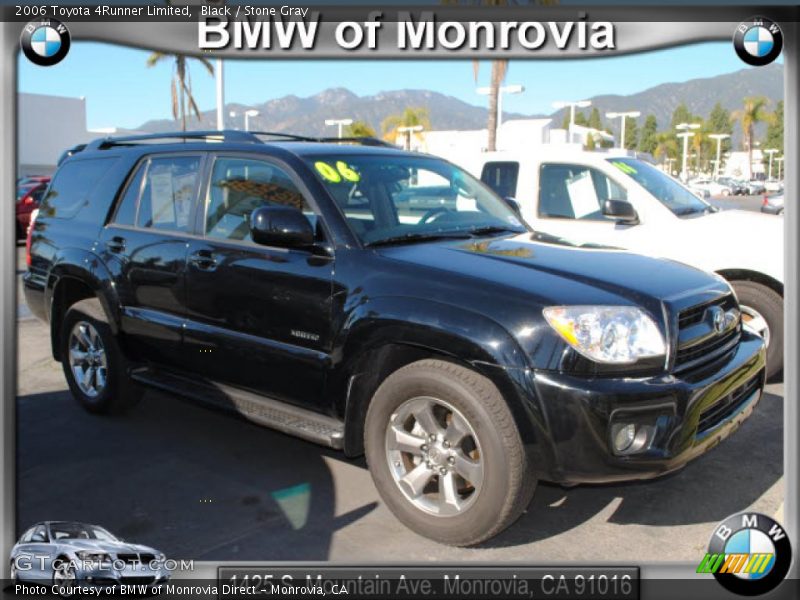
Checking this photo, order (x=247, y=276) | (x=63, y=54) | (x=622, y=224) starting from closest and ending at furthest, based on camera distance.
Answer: (x=63, y=54) → (x=247, y=276) → (x=622, y=224)

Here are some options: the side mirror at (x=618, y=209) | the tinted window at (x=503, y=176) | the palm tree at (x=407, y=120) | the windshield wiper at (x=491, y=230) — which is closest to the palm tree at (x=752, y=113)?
the palm tree at (x=407, y=120)

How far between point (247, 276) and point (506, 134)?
2167 inches

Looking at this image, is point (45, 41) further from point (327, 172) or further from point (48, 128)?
point (48, 128)

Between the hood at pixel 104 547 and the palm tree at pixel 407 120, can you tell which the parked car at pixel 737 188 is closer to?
the palm tree at pixel 407 120

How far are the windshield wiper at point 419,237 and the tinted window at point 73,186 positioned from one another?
252 cm

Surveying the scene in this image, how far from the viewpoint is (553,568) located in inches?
120

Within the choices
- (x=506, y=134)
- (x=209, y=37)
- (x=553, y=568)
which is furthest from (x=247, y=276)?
(x=506, y=134)

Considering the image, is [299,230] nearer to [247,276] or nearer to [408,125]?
[247,276]

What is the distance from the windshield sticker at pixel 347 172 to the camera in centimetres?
428

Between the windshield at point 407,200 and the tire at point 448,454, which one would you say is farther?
the windshield at point 407,200

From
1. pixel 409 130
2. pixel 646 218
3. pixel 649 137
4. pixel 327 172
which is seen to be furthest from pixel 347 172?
pixel 649 137

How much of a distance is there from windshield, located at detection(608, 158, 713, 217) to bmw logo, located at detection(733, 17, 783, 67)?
323 cm

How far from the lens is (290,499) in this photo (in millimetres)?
4102

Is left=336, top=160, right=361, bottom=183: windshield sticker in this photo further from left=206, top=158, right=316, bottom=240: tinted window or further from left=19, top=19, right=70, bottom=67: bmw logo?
left=19, top=19, right=70, bottom=67: bmw logo
